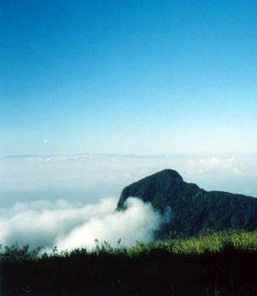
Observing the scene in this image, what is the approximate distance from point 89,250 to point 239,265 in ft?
13.3

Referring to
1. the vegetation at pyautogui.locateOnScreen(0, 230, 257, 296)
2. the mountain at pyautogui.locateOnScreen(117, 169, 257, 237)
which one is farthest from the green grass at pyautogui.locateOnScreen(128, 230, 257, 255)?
the mountain at pyautogui.locateOnScreen(117, 169, 257, 237)

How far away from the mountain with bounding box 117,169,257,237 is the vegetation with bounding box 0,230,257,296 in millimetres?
23098

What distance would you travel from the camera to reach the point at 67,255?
10.3 m

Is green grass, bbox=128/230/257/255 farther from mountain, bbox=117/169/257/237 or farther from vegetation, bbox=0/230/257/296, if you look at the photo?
Answer: mountain, bbox=117/169/257/237


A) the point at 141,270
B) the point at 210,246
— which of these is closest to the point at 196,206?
the point at 210,246

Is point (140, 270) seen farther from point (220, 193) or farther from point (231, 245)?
point (220, 193)

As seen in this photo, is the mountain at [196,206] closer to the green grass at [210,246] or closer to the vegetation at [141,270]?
the green grass at [210,246]

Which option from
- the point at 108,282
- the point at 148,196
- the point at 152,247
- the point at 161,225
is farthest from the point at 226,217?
the point at 108,282

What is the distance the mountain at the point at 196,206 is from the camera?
44.5 meters

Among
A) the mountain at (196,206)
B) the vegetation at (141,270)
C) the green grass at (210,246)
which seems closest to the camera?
the vegetation at (141,270)

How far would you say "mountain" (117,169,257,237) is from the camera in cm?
4451

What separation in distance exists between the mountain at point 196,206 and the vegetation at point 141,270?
75.8ft

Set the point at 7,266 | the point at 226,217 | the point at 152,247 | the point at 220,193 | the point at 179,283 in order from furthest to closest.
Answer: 1. the point at 220,193
2. the point at 226,217
3. the point at 152,247
4. the point at 7,266
5. the point at 179,283

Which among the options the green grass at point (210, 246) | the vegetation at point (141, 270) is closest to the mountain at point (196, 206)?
the green grass at point (210, 246)
